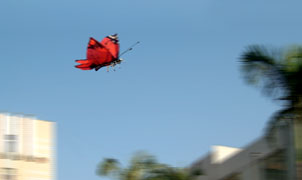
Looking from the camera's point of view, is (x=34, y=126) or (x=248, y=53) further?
(x=34, y=126)

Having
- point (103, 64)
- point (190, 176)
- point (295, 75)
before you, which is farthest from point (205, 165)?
point (295, 75)

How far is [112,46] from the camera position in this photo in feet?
104

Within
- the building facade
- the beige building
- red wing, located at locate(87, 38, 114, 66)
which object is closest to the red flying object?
red wing, located at locate(87, 38, 114, 66)

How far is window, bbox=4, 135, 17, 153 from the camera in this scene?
133 ft

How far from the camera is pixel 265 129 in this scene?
28.2 meters

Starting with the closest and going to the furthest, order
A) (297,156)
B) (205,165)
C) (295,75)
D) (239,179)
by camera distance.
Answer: (295,75), (297,156), (239,179), (205,165)

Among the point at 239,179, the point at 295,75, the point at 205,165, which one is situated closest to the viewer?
the point at 295,75

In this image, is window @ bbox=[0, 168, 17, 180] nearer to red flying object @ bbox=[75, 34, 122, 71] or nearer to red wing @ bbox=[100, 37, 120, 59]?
red flying object @ bbox=[75, 34, 122, 71]

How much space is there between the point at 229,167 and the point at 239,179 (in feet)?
3.90

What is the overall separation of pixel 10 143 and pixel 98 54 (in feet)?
36.4

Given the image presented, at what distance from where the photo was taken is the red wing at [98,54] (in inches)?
1249

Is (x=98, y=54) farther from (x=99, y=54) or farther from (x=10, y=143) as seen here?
(x=10, y=143)

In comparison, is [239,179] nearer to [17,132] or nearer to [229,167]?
[229,167]

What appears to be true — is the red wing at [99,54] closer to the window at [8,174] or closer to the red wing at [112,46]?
the red wing at [112,46]
